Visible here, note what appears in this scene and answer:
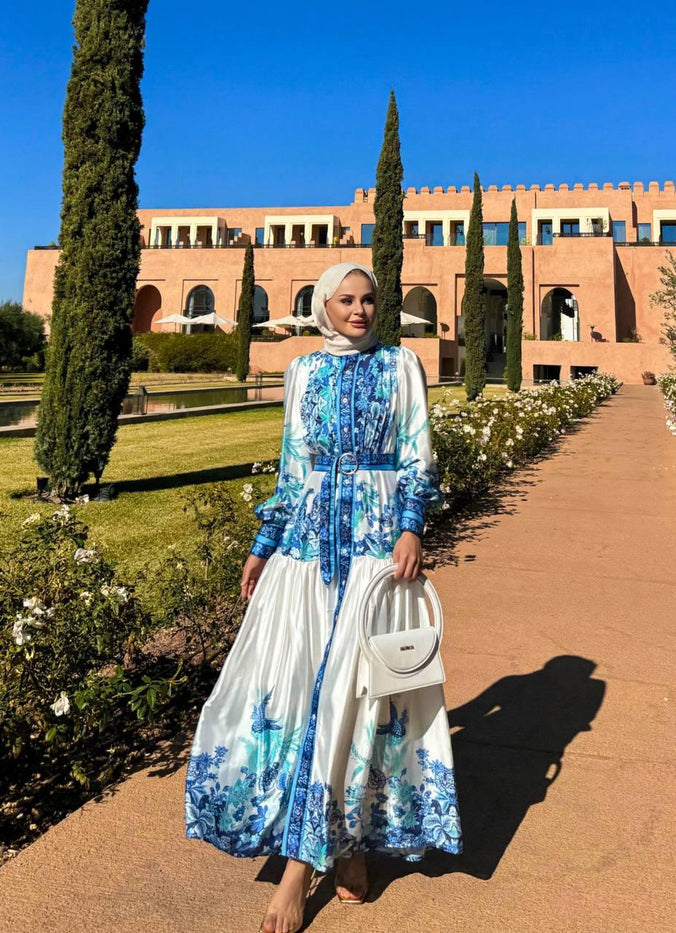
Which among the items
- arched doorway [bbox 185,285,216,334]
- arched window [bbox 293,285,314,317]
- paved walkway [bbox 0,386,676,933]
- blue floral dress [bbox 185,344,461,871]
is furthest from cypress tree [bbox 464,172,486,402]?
blue floral dress [bbox 185,344,461,871]

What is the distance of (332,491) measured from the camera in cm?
198

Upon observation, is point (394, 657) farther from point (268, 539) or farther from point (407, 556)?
point (268, 539)

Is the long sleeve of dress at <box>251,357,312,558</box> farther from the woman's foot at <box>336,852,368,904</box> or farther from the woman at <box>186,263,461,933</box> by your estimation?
the woman's foot at <box>336,852,368,904</box>

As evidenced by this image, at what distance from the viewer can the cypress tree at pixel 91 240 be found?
718 cm

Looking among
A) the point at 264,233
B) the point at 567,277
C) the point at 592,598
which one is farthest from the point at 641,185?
the point at 592,598

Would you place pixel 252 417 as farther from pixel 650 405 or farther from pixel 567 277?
pixel 567 277

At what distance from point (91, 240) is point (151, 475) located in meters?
2.72

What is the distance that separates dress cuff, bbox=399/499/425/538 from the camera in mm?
1904

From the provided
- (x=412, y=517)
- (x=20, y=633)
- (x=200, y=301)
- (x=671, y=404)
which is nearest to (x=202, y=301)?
(x=200, y=301)

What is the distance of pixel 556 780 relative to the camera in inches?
96.9

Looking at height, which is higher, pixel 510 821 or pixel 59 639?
pixel 59 639

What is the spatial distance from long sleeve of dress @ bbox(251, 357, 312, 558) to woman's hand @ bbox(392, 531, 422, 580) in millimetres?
361

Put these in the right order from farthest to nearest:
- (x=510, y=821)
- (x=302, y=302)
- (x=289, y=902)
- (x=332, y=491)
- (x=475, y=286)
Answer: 1. (x=302, y=302)
2. (x=475, y=286)
3. (x=510, y=821)
4. (x=332, y=491)
5. (x=289, y=902)

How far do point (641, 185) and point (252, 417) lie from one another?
40.2 meters
